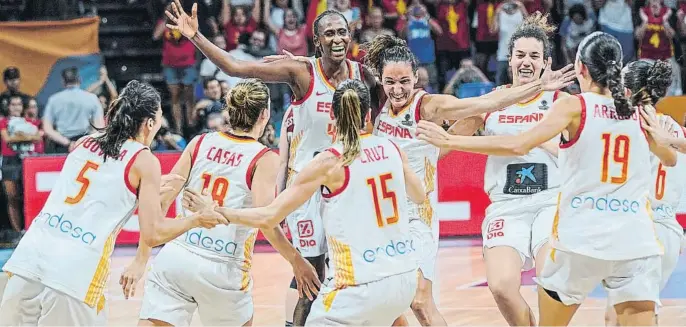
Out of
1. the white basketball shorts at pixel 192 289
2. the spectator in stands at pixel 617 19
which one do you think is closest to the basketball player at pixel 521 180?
the white basketball shorts at pixel 192 289

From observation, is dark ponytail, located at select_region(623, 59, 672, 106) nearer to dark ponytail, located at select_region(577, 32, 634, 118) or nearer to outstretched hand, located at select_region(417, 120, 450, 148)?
dark ponytail, located at select_region(577, 32, 634, 118)

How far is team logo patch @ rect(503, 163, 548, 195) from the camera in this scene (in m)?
6.84

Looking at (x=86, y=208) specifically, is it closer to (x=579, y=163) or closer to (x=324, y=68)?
(x=324, y=68)

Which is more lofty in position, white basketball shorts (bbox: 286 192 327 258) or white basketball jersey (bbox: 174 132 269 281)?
white basketball jersey (bbox: 174 132 269 281)

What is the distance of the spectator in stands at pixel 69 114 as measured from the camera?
13.9 metres

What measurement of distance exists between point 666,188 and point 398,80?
1906mm

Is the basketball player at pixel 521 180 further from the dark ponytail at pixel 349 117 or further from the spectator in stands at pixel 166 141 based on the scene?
the spectator in stands at pixel 166 141

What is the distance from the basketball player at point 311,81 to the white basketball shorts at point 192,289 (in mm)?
912

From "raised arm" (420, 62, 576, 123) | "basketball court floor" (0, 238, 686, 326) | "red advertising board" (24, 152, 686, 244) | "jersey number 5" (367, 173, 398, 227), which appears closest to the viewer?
"jersey number 5" (367, 173, 398, 227)

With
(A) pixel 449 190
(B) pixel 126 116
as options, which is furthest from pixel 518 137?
(A) pixel 449 190

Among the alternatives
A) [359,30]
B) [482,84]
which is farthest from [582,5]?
[359,30]

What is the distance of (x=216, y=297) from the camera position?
591cm

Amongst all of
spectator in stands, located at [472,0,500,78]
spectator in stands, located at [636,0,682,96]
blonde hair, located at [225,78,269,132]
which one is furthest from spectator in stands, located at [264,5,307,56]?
blonde hair, located at [225,78,269,132]

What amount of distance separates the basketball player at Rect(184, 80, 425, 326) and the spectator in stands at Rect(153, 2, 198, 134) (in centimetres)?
1027
